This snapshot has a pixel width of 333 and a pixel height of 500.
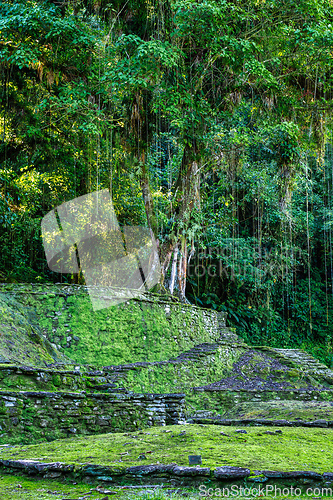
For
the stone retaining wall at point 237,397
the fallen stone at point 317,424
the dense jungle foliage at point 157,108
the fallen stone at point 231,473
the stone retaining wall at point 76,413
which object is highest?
the dense jungle foliage at point 157,108

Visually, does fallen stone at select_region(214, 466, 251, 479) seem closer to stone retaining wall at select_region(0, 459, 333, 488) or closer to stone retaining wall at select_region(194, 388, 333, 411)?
stone retaining wall at select_region(0, 459, 333, 488)

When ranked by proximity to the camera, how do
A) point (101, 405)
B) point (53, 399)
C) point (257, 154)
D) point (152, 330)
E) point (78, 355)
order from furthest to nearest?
point (257, 154)
point (152, 330)
point (78, 355)
point (101, 405)
point (53, 399)

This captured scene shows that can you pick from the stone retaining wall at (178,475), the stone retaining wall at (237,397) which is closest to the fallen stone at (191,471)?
the stone retaining wall at (178,475)

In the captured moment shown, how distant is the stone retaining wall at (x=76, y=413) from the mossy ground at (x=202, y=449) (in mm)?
612

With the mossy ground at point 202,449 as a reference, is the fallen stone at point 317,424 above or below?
below

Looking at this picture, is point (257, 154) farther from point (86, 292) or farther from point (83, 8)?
point (86, 292)

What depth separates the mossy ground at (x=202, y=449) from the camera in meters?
3.49

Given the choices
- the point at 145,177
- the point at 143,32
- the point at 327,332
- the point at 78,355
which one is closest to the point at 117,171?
the point at 145,177

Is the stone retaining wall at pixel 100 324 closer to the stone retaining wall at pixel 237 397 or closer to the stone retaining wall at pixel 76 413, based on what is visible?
the stone retaining wall at pixel 237 397

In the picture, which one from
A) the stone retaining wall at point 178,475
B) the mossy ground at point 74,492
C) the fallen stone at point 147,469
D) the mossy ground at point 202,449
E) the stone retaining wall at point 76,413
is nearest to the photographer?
the mossy ground at point 74,492

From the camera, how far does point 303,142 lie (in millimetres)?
13125

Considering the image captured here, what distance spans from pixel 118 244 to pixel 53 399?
29.6 ft

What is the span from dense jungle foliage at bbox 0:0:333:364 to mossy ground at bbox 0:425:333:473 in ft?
22.9

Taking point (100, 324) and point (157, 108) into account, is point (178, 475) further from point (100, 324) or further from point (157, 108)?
point (157, 108)
